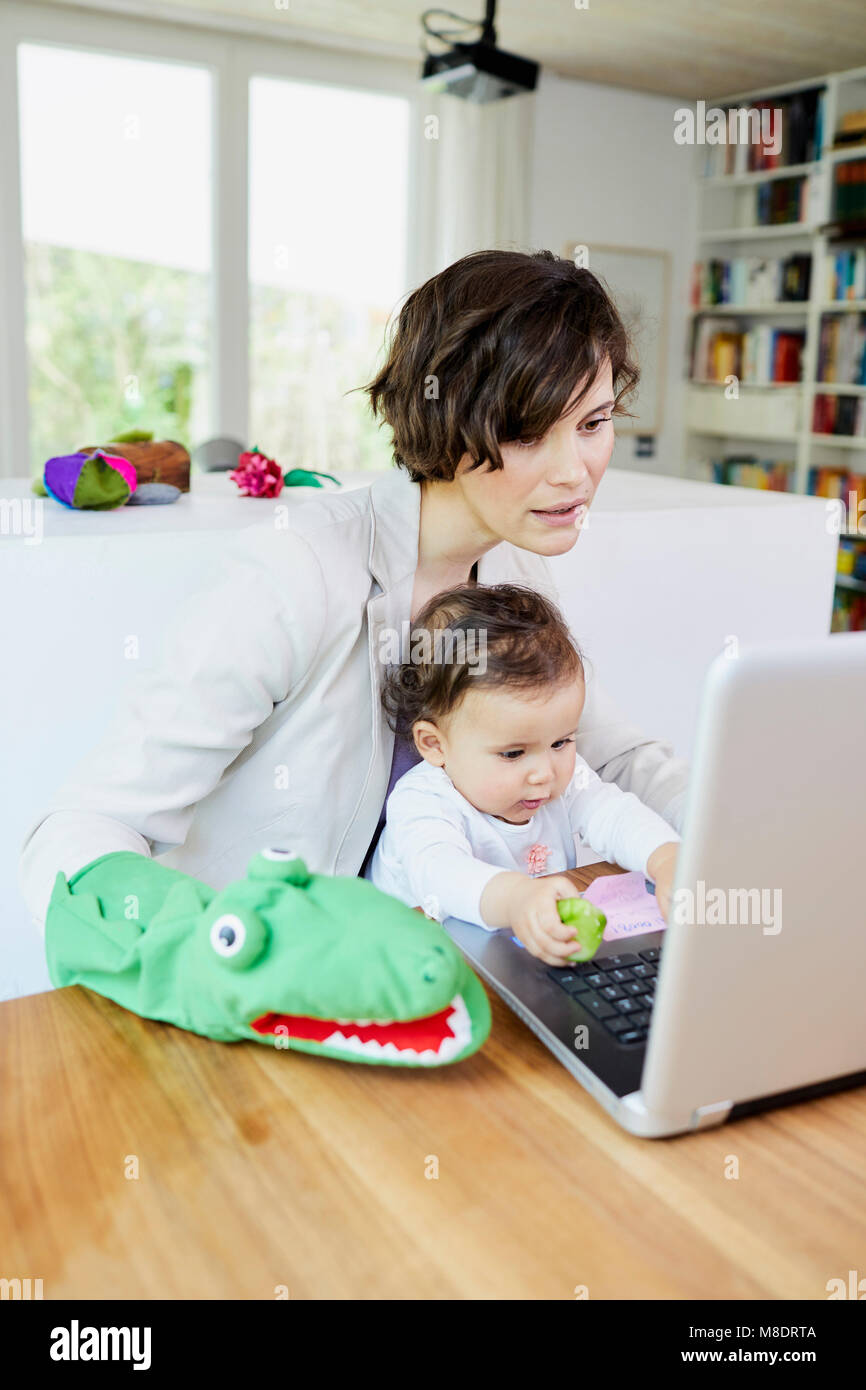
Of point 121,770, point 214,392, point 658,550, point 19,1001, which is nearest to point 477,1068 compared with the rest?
point 19,1001

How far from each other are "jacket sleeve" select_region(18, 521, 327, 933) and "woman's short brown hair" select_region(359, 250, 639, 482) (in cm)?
18

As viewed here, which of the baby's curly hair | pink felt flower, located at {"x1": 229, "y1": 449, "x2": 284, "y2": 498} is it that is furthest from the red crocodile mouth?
pink felt flower, located at {"x1": 229, "y1": 449, "x2": 284, "y2": 498}

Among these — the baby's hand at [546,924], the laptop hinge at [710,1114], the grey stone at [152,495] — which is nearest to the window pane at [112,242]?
the grey stone at [152,495]

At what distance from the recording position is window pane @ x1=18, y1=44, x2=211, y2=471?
4.23 m

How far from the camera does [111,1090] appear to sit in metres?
0.70

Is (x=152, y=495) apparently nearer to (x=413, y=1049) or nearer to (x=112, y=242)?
(x=413, y=1049)

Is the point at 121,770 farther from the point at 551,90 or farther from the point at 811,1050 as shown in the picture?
the point at 551,90

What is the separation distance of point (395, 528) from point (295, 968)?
2.13 ft

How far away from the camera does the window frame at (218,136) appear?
4129 millimetres

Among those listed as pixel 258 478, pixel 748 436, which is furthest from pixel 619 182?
pixel 258 478

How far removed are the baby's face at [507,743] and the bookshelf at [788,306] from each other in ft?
13.2
